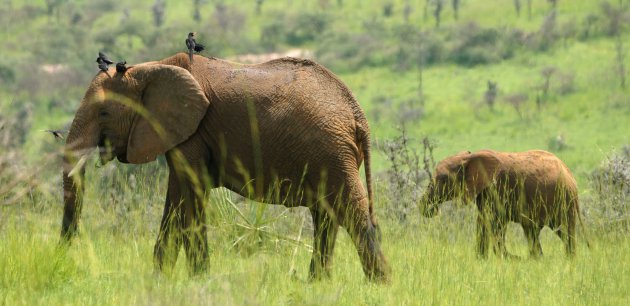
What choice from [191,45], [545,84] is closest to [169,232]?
[191,45]

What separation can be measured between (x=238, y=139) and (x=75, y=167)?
3.63ft

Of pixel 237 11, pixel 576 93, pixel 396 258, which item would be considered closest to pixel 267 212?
pixel 396 258

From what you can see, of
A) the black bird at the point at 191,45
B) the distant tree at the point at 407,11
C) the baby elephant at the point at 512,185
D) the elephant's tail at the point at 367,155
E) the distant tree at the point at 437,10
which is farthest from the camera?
the distant tree at the point at 407,11

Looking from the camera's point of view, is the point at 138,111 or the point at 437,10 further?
the point at 437,10

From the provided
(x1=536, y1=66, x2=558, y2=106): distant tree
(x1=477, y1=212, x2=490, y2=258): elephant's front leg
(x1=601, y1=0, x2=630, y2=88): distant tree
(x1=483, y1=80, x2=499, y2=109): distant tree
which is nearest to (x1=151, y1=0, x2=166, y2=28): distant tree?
(x1=601, y1=0, x2=630, y2=88): distant tree

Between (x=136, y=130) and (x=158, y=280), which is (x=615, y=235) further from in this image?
(x=158, y=280)

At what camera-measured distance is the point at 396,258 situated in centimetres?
772

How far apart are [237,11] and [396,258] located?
67.7 m

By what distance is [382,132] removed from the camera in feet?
Result: 156

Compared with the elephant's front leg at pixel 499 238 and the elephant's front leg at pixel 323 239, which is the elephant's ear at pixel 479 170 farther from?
the elephant's front leg at pixel 323 239

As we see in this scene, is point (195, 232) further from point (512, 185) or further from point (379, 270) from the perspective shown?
point (512, 185)

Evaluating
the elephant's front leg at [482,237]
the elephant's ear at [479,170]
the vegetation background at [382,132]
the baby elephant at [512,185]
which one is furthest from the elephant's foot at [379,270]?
the elephant's ear at [479,170]

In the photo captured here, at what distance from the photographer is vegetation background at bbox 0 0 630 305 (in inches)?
244

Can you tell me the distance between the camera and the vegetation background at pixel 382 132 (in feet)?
20.3
